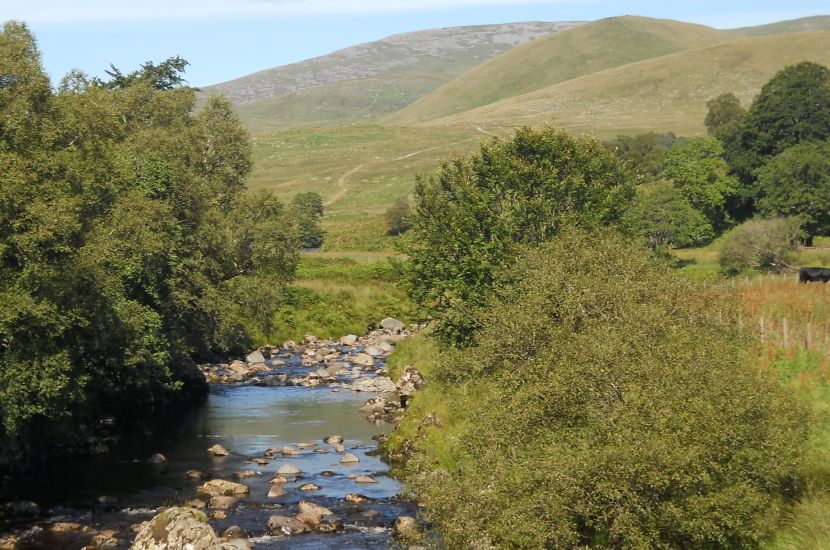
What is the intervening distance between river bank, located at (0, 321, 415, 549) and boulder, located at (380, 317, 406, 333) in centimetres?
2418

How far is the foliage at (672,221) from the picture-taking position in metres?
101

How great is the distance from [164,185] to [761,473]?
1750 inches

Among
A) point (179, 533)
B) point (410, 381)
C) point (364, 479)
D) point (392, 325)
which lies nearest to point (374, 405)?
point (410, 381)

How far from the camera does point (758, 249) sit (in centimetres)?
8862

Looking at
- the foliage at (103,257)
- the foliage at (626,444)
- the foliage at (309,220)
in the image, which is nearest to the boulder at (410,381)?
the foliage at (103,257)

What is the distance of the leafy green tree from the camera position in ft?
362

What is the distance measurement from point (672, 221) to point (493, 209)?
194 feet

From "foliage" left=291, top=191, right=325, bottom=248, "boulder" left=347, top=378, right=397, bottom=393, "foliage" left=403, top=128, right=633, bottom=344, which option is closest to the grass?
"boulder" left=347, top=378, right=397, bottom=393

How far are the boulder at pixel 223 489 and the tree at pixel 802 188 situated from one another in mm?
77298

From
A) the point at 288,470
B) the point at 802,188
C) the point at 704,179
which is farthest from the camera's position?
the point at 704,179

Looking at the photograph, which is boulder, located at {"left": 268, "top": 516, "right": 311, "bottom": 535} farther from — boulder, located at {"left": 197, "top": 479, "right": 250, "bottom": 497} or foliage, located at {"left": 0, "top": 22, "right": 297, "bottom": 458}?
foliage, located at {"left": 0, "top": 22, "right": 297, "bottom": 458}

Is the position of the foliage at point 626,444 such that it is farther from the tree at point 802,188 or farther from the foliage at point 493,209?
the tree at point 802,188

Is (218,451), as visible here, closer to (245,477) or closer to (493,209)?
(245,477)

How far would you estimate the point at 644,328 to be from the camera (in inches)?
1056
